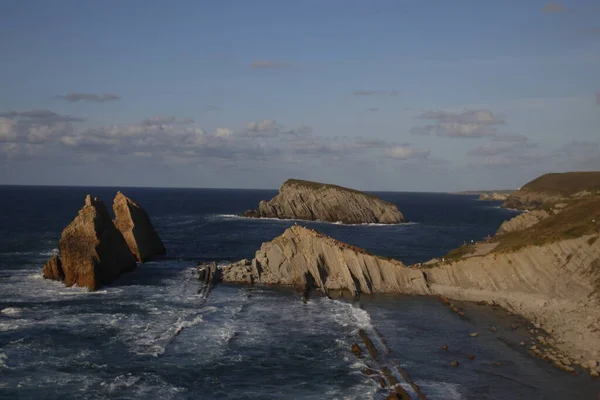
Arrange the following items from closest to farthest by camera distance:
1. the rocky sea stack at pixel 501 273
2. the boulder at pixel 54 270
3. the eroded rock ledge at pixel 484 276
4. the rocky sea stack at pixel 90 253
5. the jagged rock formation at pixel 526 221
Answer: the eroded rock ledge at pixel 484 276 < the rocky sea stack at pixel 501 273 < the rocky sea stack at pixel 90 253 < the boulder at pixel 54 270 < the jagged rock formation at pixel 526 221

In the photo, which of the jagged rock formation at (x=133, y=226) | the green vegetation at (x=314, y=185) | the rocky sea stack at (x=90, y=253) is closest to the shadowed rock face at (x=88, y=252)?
the rocky sea stack at (x=90, y=253)

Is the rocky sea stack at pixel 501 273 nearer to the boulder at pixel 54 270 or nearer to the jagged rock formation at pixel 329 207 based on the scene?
the boulder at pixel 54 270

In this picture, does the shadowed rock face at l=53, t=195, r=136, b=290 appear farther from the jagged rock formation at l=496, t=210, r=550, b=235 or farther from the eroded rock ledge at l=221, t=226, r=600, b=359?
the jagged rock formation at l=496, t=210, r=550, b=235

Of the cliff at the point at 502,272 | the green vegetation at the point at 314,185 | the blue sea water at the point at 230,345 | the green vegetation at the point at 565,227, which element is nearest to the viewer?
the blue sea water at the point at 230,345

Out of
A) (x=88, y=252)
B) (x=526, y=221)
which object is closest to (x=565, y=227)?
(x=526, y=221)

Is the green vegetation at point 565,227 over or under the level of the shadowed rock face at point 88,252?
over

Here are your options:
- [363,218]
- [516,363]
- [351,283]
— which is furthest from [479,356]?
[363,218]

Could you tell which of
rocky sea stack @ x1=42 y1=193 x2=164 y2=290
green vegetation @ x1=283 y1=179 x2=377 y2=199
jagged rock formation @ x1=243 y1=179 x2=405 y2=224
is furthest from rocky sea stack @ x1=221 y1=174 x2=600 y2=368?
green vegetation @ x1=283 y1=179 x2=377 y2=199
